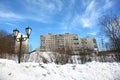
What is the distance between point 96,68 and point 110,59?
6128 millimetres

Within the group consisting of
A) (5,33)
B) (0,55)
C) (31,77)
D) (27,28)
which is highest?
(5,33)

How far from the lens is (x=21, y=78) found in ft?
23.3

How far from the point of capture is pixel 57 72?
8.12m

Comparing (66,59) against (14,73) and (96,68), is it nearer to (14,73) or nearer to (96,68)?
(96,68)

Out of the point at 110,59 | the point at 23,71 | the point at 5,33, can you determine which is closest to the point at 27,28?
the point at 23,71

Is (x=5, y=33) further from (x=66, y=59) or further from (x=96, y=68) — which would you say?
(x=96, y=68)

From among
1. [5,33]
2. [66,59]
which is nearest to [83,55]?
[66,59]

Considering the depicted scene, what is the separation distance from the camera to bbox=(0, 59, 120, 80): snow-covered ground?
7391mm

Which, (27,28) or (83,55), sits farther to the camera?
(83,55)

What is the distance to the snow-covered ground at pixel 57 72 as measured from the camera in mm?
7391

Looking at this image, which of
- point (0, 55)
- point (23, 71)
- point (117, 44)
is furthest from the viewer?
point (0, 55)

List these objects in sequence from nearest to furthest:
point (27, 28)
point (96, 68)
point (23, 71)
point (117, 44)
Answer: point (23, 71) → point (96, 68) → point (27, 28) → point (117, 44)

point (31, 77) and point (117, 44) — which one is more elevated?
point (117, 44)

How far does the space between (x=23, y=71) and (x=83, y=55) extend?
908 cm
